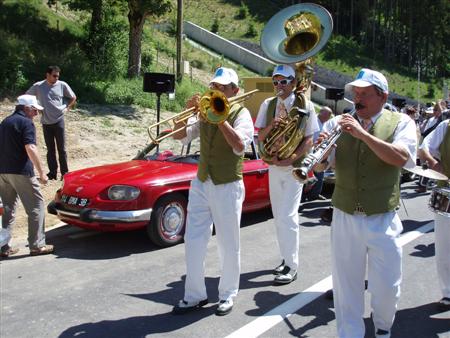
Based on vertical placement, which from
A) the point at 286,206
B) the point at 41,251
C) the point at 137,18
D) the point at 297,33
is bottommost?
the point at 41,251

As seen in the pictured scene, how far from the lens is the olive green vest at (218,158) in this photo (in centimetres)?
452

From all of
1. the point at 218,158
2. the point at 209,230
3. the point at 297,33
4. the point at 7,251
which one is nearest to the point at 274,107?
the point at 297,33

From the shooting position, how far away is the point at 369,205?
3564mm

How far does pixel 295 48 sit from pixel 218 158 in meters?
1.71

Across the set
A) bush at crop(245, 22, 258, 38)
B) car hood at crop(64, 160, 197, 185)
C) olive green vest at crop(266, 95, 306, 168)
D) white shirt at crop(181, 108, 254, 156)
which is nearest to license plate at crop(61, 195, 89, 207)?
car hood at crop(64, 160, 197, 185)

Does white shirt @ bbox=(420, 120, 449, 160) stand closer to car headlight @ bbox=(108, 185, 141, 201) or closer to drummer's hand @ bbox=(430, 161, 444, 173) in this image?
drummer's hand @ bbox=(430, 161, 444, 173)

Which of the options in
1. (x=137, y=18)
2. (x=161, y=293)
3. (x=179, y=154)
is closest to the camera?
(x=161, y=293)

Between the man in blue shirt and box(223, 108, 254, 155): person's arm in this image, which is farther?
the man in blue shirt

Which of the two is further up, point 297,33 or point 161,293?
point 297,33

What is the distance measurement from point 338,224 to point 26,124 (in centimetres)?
397

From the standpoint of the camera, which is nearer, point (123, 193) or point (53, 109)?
point (123, 193)

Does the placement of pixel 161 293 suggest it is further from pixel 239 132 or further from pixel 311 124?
pixel 311 124

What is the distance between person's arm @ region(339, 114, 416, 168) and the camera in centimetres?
338

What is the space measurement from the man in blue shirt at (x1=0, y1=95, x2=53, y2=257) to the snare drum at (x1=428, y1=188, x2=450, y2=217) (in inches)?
160
